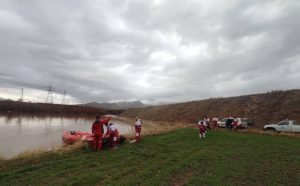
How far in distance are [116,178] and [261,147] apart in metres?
14.1

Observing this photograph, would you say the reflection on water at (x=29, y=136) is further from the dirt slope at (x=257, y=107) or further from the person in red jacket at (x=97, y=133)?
the dirt slope at (x=257, y=107)

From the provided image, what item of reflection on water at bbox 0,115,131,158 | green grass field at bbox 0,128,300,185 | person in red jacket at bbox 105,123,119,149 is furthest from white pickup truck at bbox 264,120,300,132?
person in red jacket at bbox 105,123,119,149

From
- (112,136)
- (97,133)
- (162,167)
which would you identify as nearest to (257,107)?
(112,136)

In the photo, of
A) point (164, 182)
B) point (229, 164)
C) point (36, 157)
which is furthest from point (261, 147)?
point (36, 157)

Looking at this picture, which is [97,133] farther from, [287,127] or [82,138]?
[287,127]

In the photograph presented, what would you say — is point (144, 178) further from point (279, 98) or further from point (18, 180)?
point (279, 98)

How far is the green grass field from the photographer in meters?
12.3

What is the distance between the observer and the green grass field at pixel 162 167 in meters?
12.3

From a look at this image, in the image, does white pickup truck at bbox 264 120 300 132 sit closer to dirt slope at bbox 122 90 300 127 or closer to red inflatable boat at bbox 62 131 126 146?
dirt slope at bbox 122 90 300 127

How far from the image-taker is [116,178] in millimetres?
12383

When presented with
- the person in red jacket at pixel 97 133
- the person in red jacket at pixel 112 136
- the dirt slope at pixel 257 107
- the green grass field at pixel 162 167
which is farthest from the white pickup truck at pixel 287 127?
the person in red jacket at pixel 97 133

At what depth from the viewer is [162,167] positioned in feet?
47.6

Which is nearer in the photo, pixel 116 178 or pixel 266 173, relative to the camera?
pixel 116 178

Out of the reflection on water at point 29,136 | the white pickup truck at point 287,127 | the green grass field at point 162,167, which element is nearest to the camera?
the green grass field at point 162,167
